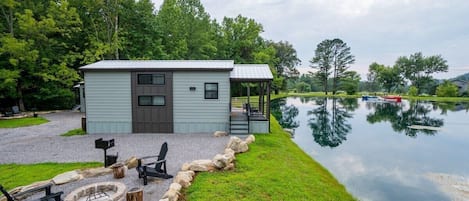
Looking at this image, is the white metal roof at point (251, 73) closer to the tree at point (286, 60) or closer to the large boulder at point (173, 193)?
the large boulder at point (173, 193)

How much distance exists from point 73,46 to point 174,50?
923 cm

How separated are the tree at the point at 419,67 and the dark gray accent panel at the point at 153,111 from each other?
5891cm

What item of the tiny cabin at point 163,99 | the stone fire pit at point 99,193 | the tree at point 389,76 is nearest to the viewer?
the stone fire pit at point 99,193

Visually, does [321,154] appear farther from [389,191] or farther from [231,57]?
[231,57]

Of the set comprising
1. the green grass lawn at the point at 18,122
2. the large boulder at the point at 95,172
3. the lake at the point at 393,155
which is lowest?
the lake at the point at 393,155

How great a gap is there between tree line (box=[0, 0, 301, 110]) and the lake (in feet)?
52.3

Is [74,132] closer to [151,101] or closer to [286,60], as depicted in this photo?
[151,101]

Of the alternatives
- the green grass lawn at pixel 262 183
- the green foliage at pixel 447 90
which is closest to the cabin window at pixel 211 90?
the green grass lawn at pixel 262 183

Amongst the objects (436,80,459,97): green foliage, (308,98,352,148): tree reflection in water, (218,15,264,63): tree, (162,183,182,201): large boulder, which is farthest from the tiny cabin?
(436,80,459,97): green foliage

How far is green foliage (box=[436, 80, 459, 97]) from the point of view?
153ft

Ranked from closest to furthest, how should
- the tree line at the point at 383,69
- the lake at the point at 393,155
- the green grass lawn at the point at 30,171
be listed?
the green grass lawn at the point at 30,171 → the lake at the point at 393,155 → the tree line at the point at 383,69

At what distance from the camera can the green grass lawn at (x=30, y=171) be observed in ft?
19.4

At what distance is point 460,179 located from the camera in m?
8.89

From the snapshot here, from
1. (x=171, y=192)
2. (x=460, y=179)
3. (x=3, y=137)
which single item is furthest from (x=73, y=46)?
(x=460, y=179)
